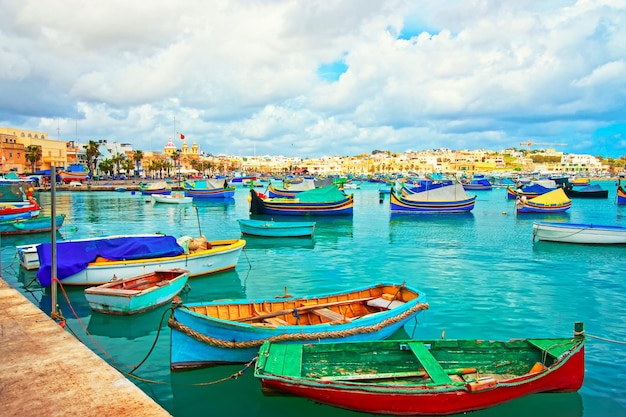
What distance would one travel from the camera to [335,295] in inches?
472

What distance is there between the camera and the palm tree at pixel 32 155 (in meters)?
82.0

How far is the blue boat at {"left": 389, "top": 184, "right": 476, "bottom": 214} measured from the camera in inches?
1895

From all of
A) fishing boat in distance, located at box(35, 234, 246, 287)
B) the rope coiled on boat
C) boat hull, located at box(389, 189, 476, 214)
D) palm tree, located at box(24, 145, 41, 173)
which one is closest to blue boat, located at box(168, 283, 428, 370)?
the rope coiled on boat

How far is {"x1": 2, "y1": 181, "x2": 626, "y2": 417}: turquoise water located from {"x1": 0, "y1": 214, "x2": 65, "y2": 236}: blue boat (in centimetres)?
127

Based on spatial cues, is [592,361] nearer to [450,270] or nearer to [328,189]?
[450,270]

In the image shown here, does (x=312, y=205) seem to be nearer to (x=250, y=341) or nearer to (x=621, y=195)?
(x=250, y=341)

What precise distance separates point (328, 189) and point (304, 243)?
17511mm

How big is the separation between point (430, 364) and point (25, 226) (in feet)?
105

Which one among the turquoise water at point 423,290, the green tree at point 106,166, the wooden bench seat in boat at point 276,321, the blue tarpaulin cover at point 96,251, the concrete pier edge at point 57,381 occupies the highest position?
the green tree at point 106,166

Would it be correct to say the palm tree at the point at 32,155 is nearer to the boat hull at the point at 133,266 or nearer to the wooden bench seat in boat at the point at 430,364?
the boat hull at the point at 133,266

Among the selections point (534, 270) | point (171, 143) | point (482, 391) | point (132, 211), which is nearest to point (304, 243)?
point (534, 270)

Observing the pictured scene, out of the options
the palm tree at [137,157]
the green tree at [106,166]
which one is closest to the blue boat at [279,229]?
the green tree at [106,166]

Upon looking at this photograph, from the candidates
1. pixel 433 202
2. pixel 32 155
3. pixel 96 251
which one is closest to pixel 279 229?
pixel 96 251

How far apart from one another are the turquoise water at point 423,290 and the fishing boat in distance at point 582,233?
70cm
